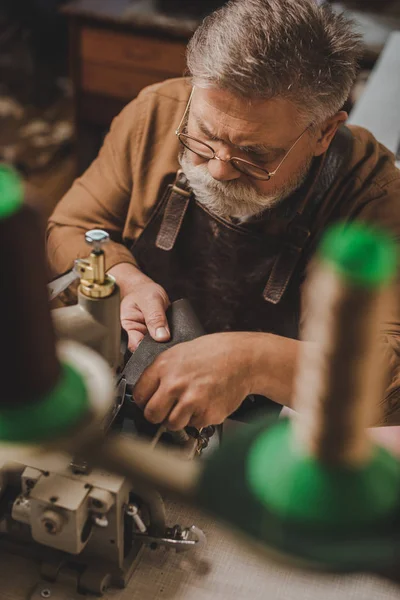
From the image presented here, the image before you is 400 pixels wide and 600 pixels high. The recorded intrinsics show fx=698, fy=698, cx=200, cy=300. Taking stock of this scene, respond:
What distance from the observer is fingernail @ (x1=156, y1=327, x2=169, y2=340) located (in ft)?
3.99

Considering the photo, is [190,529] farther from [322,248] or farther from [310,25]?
[310,25]

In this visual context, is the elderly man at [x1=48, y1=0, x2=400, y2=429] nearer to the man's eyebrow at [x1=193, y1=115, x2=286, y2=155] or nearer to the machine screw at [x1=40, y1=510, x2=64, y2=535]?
the man's eyebrow at [x1=193, y1=115, x2=286, y2=155]

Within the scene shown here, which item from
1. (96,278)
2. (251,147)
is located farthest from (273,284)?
(96,278)

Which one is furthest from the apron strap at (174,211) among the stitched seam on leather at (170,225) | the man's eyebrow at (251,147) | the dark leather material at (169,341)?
the dark leather material at (169,341)

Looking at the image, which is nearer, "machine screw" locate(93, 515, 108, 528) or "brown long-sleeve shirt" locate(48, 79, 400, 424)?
"machine screw" locate(93, 515, 108, 528)

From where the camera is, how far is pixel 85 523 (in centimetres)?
100

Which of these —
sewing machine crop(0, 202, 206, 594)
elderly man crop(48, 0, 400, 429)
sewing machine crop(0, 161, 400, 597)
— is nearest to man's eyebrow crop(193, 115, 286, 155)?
elderly man crop(48, 0, 400, 429)

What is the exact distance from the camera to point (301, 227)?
177 centimetres

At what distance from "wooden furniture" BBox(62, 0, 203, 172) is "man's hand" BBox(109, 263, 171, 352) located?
5.41 feet

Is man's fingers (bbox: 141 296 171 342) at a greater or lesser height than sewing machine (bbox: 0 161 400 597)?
lesser

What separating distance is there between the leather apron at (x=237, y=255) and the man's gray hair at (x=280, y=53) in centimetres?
28

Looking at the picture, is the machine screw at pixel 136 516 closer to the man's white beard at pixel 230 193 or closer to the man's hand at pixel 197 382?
the man's hand at pixel 197 382

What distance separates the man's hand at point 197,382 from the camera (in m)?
0.74

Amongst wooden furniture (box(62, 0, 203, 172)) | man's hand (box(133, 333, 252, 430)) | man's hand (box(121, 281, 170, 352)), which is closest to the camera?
Answer: man's hand (box(133, 333, 252, 430))
